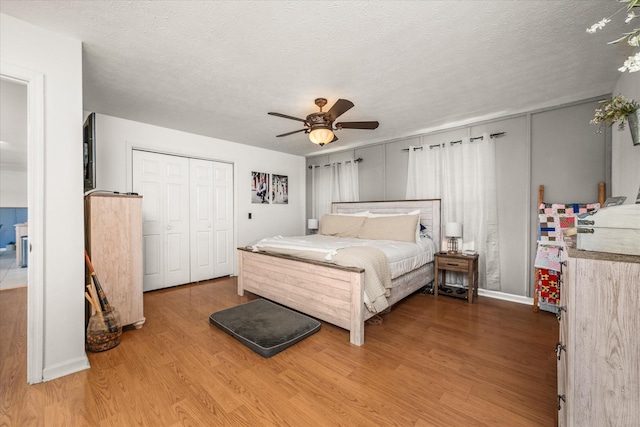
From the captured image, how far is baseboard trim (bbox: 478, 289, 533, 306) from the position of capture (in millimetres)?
3317

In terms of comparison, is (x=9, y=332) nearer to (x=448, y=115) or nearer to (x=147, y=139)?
(x=147, y=139)

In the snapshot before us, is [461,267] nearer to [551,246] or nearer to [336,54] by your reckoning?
[551,246]

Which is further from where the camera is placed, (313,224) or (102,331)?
(313,224)

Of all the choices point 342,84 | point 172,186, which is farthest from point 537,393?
point 172,186

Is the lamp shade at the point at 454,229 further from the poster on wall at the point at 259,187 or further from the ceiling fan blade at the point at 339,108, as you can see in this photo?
the poster on wall at the point at 259,187

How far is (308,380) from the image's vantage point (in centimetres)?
183

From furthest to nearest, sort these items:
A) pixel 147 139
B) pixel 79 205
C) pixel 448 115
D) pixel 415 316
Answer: pixel 147 139, pixel 448 115, pixel 415 316, pixel 79 205

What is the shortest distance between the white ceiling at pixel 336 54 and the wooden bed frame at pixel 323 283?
1.77m

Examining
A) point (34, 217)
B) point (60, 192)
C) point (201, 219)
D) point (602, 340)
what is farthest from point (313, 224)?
point (602, 340)

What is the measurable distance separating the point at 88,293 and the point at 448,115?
170 inches

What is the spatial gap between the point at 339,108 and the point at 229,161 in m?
2.84

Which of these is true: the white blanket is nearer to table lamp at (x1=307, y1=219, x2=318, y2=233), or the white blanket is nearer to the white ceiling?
the white ceiling

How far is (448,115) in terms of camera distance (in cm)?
347

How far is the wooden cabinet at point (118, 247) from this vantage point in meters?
2.38
